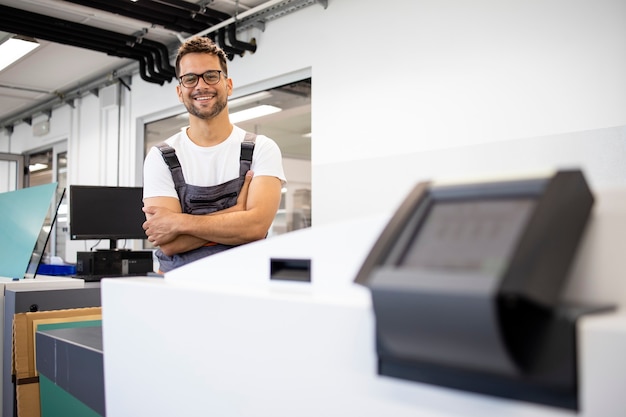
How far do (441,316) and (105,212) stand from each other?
10.7 ft

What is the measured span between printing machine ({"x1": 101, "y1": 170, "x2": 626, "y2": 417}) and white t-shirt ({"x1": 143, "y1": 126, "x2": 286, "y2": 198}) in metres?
1.03

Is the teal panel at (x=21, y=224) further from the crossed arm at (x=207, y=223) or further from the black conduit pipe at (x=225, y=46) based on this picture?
the black conduit pipe at (x=225, y=46)

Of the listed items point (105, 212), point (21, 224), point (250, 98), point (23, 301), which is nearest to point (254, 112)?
point (250, 98)

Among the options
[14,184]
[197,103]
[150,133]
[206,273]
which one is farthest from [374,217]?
[14,184]

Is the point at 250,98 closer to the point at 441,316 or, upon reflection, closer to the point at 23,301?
the point at 23,301

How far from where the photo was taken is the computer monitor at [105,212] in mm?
3266

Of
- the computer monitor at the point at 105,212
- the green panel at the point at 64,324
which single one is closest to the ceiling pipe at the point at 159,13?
the computer monitor at the point at 105,212

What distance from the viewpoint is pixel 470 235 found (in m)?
0.37

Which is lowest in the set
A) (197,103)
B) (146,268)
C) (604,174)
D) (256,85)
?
(146,268)

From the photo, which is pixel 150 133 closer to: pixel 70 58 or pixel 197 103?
pixel 70 58

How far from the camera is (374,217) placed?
521mm

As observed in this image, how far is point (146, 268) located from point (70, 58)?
2358 millimetres

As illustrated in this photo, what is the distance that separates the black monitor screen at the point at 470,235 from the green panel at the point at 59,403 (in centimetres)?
76

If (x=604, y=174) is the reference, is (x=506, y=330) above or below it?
below
